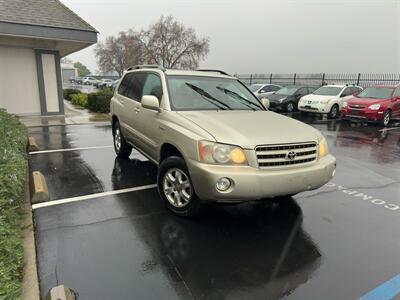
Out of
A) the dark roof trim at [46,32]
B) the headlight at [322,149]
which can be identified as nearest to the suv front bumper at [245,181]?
the headlight at [322,149]

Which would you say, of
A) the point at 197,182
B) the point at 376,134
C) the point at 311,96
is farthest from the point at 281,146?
the point at 311,96

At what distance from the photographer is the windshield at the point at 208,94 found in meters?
4.82

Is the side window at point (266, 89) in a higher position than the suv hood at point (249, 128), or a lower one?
lower

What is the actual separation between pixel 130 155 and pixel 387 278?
5505 mm

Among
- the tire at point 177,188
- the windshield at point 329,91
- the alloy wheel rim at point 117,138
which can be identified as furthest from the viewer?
the windshield at point 329,91

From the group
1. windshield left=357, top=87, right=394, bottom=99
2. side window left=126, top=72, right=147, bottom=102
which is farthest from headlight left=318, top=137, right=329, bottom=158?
windshield left=357, top=87, right=394, bottom=99

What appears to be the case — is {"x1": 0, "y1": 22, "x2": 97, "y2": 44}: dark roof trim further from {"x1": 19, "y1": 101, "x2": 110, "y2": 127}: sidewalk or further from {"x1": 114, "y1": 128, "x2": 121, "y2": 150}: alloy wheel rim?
{"x1": 114, "y1": 128, "x2": 121, "y2": 150}: alloy wheel rim

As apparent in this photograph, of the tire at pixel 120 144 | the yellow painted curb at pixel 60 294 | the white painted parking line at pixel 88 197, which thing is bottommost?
the white painted parking line at pixel 88 197

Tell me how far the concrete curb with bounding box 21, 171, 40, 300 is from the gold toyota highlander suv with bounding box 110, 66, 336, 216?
162 centimetres

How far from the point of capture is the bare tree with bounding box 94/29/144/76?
4453 centimetres

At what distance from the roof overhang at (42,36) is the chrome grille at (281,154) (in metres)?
11.1

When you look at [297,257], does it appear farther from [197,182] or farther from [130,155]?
[130,155]

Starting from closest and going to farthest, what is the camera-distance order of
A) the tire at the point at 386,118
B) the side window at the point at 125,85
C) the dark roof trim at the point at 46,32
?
the side window at the point at 125,85, the dark roof trim at the point at 46,32, the tire at the point at 386,118

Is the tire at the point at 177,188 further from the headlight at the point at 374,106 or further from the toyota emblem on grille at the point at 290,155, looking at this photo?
the headlight at the point at 374,106
